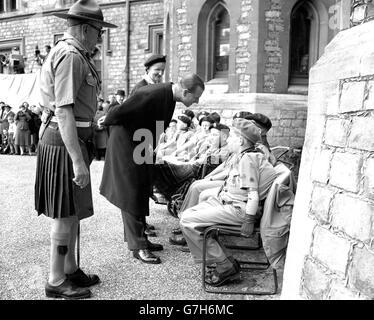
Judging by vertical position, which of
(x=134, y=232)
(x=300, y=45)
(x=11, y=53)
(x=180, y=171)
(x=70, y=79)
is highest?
(x=11, y=53)

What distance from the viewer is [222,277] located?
337 centimetres

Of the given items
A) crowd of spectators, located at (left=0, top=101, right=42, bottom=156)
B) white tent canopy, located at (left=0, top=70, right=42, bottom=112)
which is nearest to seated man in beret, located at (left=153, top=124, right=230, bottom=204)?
crowd of spectators, located at (left=0, top=101, right=42, bottom=156)

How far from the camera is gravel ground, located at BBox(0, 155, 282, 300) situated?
319 cm

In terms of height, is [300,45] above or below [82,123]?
above

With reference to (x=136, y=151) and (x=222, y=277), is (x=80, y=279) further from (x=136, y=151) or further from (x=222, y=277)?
(x=136, y=151)

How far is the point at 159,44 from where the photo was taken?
17.6m

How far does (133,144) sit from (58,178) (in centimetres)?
103

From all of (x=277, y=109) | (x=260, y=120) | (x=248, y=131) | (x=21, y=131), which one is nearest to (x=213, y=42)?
(x=277, y=109)

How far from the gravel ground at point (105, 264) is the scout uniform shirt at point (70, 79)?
1.39 meters

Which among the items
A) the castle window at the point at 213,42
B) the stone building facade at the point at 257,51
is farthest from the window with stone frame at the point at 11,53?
the castle window at the point at 213,42

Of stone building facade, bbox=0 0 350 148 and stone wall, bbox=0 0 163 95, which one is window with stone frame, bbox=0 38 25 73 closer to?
stone wall, bbox=0 0 163 95

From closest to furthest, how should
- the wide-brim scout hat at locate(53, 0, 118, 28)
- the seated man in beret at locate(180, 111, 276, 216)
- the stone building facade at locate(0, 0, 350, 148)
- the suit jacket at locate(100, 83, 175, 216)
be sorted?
the wide-brim scout hat at locate(53, 0, 118, 28), the suit jacket at locate(100, 83, 175, 216), the seated man in beret at locate(180, 111, 276, 216), the stone building facade at locate(0, 0, 350, 148)

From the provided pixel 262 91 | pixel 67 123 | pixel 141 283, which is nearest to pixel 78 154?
pixel 67 123

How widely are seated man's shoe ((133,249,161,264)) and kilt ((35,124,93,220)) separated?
102cm
